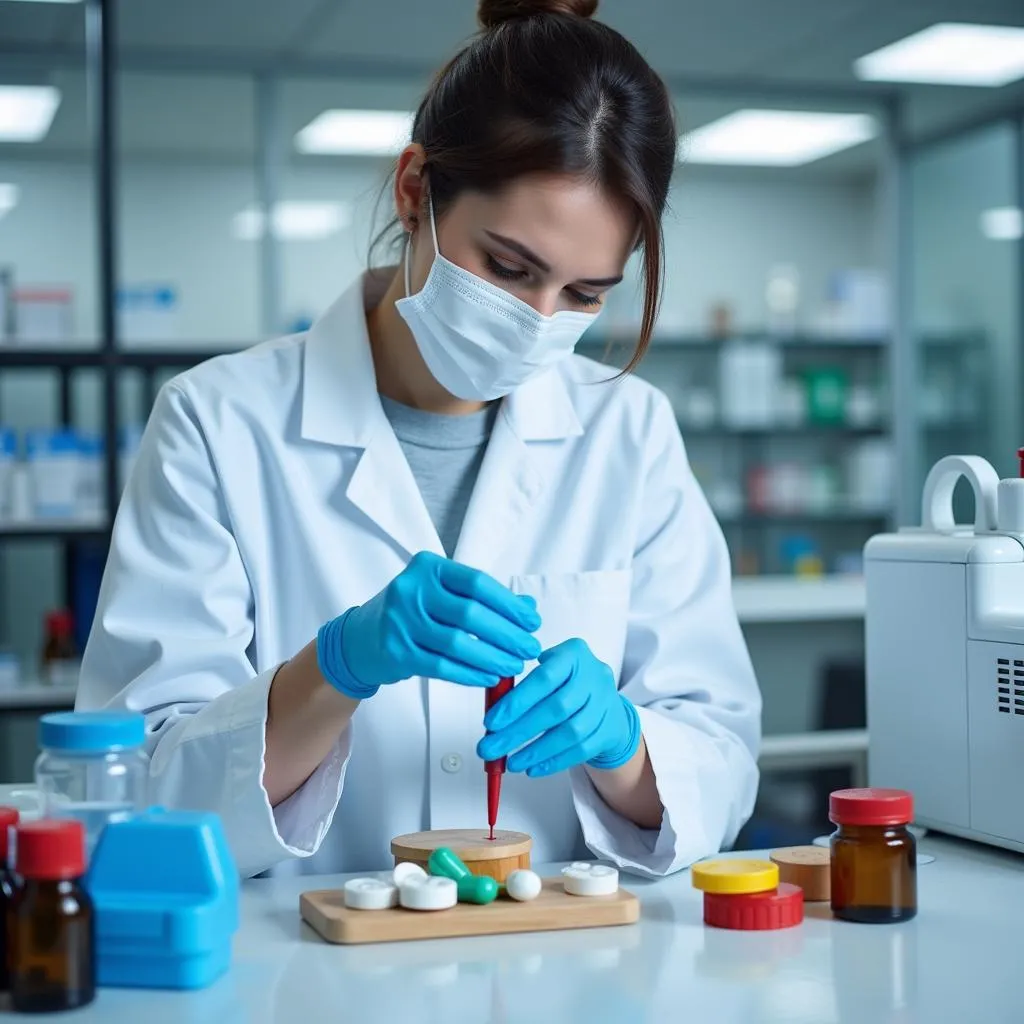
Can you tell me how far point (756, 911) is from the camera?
104cm

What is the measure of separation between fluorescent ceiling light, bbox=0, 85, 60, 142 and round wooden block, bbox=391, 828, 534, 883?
5378 mm

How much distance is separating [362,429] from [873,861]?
2.34 feet

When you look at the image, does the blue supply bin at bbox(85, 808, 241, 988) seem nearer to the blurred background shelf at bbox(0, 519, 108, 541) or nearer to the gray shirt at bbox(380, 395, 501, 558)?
the gray shirt at bbox(380, 395, 501, 558)

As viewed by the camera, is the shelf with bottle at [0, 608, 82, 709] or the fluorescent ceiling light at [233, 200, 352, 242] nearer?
the shelf with bottle at [0, 608, 82, 709]

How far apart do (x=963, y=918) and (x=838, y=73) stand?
569cm

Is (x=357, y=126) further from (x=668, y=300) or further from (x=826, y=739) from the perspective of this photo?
(x=826, y=739)

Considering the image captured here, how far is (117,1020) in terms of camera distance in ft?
2.75

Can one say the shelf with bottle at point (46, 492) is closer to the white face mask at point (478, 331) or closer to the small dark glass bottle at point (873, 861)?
the white face mask at point (478, 331)

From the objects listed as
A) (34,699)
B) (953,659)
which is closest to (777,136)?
(34,699)

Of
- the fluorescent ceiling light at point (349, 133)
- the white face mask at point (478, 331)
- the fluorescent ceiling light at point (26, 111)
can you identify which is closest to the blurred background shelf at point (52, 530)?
the white face mask at point (478, 331)

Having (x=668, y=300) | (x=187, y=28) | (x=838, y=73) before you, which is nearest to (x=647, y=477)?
(x=187, y=28)

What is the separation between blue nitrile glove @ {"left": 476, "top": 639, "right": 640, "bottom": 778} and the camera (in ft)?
3.70

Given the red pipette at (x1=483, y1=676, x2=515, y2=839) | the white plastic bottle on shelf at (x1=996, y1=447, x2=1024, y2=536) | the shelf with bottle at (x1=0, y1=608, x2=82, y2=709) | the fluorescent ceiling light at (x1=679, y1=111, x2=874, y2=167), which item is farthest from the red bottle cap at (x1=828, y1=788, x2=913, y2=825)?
the fluorescent ceiling light at (x1=679, y1=111, x2=874, y2=167)

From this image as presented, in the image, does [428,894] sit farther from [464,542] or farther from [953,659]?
[953,659]
